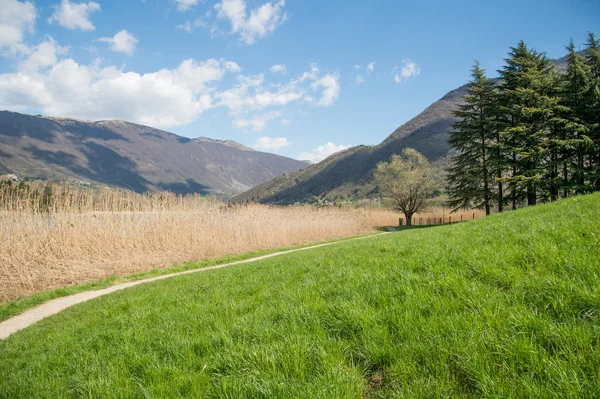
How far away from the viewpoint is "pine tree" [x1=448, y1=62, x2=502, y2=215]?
28.2 metres

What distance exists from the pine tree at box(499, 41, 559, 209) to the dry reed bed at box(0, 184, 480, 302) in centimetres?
1925

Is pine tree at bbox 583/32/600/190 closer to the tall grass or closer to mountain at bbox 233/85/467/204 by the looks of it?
the tall grass

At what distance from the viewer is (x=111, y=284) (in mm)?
11125

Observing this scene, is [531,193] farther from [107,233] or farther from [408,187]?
[107,233]

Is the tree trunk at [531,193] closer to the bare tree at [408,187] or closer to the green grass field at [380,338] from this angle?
the bare tree at [408,187]

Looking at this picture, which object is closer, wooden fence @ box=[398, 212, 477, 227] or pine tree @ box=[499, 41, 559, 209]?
pine tree @ box=[499, 41, 559, 209]

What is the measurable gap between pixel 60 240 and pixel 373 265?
1309cm

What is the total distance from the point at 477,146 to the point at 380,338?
31691mm

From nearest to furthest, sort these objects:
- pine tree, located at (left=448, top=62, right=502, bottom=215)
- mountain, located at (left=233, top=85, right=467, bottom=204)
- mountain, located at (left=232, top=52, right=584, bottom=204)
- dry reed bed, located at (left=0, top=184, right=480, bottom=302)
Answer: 1. dry reed bed, located at (left=0, top=184, right=480, bottom=302)
2. pine tree, located at (left=448, top=62, right=502, bottom=215)
3. mountain, located at (left=232, top=52, right=584, bottom=204)
4. mountain, located at (left=233, top=85, right=467, bottom=204)

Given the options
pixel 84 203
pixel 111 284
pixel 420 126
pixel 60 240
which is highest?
pixel 420 126

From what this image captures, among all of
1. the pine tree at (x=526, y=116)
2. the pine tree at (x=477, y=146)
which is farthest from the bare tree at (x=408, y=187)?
the pine tree at (x=526, y=116)

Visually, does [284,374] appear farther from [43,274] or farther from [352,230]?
[352,230]

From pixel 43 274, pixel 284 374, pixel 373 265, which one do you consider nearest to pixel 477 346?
pixel 284 374

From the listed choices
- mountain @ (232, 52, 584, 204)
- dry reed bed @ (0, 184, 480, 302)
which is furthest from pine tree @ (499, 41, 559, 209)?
mountain @ (232, 52, 584, 204)
